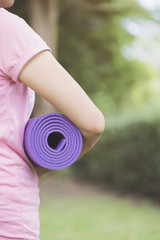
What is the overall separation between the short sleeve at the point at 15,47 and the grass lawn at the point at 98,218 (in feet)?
13.4

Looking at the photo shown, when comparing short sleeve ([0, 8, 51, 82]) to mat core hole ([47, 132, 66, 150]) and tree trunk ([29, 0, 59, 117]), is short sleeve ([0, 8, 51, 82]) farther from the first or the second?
tree trunk ([29, 0, 59, 117])

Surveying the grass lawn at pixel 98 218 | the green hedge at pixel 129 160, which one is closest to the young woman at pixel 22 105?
the grass lawn at pixel 98 218

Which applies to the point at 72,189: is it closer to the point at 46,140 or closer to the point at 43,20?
the point at 43,20

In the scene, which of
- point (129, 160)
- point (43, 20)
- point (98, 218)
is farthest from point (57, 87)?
point (43, 20)

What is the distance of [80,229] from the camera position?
5426 mm

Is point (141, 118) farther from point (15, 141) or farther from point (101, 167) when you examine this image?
point (15, 141)

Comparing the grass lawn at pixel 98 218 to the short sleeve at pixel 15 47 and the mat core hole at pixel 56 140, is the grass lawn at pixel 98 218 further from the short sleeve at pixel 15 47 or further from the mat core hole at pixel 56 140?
the short sleeve at pixel 15 47

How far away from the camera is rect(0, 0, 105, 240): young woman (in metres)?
1.16

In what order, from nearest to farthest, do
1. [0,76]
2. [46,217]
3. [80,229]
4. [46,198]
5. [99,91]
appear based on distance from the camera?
[0,76], [80,229], [46,217], [46,198], [99,91]

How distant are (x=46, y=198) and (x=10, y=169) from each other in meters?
6.19

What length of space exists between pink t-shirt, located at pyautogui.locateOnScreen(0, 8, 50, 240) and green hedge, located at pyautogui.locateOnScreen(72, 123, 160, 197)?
18.0 ft

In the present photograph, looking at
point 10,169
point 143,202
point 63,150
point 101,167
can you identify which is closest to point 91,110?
point 63,150

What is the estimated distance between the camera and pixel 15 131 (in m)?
1.26

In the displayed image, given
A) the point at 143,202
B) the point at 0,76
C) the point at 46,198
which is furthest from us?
the point at 46,198
